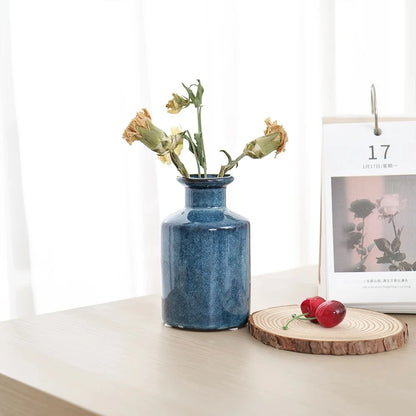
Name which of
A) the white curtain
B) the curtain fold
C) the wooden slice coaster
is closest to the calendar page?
the wooden slice coaster

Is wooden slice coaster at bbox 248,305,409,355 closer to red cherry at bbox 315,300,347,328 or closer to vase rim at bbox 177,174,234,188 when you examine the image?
red cherry at bbox 315,300,347,328

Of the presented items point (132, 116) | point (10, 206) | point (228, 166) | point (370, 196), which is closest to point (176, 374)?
point (228, 166)

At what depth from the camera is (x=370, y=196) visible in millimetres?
1044

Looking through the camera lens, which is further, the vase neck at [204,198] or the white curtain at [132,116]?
the white curtain at [132,116]

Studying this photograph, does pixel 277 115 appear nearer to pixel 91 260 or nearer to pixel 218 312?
pixel 91 260

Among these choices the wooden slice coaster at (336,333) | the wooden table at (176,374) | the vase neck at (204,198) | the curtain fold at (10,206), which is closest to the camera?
the wooden table at (176,374)

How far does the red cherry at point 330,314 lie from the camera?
35.2 inches

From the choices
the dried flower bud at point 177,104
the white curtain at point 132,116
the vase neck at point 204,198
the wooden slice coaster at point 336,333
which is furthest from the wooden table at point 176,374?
the white curtain at point 132,116

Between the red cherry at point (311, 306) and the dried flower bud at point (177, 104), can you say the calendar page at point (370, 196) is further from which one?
the dried flower bud at point (177, 104)

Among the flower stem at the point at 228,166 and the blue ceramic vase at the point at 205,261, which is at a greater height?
the flower stem at the point at 228,166

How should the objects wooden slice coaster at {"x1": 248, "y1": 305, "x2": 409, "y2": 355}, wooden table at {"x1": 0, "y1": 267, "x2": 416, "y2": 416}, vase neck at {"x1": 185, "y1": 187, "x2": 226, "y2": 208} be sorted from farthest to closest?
1. vase neck at {"x1": 185, "y1": 187, "x2": 226, "y2": 208}
2. wooden slice coaster at {"x1": 248, "y1": 305, "x2": 409, "y2": 355}
3. wooden table at {"x1": 0, "y1": 267, "x2": 416, "y2": 416}

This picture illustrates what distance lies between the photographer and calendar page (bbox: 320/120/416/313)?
1.03 m

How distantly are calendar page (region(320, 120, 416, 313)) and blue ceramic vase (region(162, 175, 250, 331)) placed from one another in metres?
0.16

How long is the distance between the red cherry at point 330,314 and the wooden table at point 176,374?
0.25 ft
